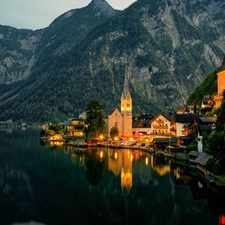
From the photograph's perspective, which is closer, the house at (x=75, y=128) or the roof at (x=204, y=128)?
the roof at (x=204, y=128)

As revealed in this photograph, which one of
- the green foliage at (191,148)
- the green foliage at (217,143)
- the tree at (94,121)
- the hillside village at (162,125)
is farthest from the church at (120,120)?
the green foliage at (217,143)

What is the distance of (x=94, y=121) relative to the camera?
384 feet

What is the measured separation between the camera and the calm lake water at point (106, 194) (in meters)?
36.0

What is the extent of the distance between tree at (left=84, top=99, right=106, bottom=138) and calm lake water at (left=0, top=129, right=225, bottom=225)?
43.4 metres

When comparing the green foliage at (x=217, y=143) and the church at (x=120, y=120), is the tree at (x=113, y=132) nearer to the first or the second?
the church at (x=120, y=120)

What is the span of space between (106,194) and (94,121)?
236 feet

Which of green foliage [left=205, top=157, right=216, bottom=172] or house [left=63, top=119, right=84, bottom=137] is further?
house [left=63, top=119, right=84, bottom=137]

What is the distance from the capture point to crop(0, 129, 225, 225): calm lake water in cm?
3597

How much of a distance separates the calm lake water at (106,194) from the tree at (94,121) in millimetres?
43366

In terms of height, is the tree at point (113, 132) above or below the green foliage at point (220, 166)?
above

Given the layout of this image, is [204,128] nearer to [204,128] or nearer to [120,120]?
[204,128]

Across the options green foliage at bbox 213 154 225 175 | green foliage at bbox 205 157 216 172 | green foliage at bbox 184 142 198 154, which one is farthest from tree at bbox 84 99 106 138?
green foliage at bbox 213 154 225 175

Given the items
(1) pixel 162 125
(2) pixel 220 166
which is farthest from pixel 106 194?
(1) pixel 162 125

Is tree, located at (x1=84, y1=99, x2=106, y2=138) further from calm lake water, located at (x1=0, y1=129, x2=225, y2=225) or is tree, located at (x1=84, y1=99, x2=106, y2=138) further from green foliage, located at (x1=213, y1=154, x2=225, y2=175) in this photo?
green foliage, located at (x1=213, y1=154, x2=225, y2=175)
